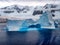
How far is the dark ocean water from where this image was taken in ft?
3.97

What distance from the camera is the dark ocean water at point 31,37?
1211 mm

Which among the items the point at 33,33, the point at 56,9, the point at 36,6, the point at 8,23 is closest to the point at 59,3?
the point at 56,9

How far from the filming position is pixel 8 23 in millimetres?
1275

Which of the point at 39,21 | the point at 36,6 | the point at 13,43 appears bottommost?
the point at 13,43

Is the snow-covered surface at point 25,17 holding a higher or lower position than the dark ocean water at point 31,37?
Answer: higher

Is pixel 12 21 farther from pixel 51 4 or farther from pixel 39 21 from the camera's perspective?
pixel 51 4

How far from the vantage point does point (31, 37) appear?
48.9 inches

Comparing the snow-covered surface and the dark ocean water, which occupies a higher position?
the snow-covered surface

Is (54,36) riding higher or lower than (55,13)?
lower

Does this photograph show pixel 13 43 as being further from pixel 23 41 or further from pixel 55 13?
pixel 55 13

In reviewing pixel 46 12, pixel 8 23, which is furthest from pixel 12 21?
pixel 46 12

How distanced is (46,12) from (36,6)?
94mm

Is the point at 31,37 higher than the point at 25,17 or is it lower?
lower

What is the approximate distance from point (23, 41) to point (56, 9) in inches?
14.5
